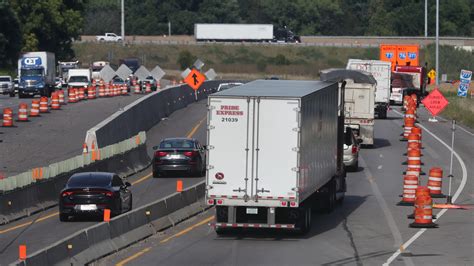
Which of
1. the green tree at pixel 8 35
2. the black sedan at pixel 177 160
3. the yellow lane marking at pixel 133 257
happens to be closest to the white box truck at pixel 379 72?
the black sedan at pixel 177 160

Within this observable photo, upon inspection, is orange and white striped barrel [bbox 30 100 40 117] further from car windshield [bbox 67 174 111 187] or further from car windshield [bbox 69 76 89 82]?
car windshield [bbox 67 174 111 187]

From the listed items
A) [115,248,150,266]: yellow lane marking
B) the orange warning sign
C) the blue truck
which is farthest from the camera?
the blue truck

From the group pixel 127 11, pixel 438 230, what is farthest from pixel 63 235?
pixel 127 11

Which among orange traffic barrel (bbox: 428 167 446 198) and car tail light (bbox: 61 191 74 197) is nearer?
car tail light (bbox: 61 191 74 197)

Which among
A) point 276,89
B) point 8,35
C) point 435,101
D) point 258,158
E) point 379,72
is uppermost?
point 8,35

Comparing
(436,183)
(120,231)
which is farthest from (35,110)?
(120,231)

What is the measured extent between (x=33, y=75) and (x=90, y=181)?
5441cm

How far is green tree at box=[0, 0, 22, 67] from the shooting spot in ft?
→ 300

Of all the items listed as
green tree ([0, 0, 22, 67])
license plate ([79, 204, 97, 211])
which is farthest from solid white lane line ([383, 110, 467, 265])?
green tree ([0, 0, 22, 67])

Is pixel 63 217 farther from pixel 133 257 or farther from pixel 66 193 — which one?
pixel 133 257

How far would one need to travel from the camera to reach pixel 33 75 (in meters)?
82.4

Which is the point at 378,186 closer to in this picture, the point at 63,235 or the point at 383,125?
the point at 63,235

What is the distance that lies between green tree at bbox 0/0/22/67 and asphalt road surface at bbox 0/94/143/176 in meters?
21.3

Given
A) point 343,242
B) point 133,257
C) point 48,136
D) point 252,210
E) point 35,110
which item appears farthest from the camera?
point 35,110
